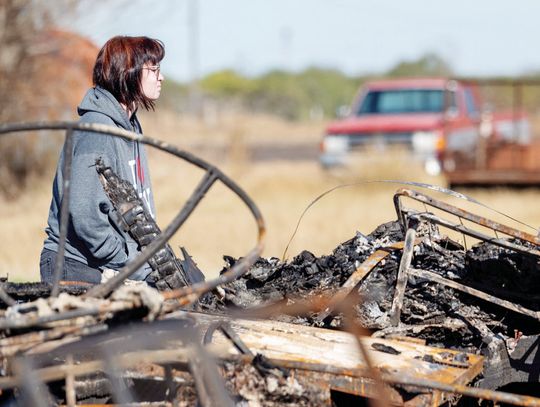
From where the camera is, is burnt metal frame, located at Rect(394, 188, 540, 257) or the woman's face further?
the woman's face

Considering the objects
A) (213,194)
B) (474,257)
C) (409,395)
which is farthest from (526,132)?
(409,395)

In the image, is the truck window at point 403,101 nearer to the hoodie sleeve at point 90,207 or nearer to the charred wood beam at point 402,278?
the charred wood beam at point 402,278

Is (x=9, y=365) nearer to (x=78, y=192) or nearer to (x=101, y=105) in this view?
(x=78, y=192)

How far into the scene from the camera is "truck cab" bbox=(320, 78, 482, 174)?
14.7 m

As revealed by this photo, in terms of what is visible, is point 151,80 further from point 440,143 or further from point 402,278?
point 440,143

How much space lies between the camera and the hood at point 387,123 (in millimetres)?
14852

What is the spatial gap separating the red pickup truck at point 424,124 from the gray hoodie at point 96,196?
10.8 metres

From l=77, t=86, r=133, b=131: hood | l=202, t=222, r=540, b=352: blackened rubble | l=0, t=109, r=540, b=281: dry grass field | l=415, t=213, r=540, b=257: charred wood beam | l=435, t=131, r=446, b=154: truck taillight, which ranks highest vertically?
l=77, t=86, r=133, b=131: hood

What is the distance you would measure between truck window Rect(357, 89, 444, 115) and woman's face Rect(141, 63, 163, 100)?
39.2 ft

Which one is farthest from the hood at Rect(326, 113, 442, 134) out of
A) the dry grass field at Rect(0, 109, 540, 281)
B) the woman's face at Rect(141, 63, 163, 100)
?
the woman's face at Rect(141, 63, 163, 100)

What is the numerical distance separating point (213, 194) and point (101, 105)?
39.4 feet

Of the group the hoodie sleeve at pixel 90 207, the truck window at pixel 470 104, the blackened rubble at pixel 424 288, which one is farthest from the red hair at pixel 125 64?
the truck window at pixel 470 104

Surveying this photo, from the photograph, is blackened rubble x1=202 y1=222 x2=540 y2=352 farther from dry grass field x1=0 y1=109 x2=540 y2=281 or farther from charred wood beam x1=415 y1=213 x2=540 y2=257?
dry grass field x1=0 y1=109 x2=540 y2=281

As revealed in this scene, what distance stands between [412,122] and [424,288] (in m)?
11.3
